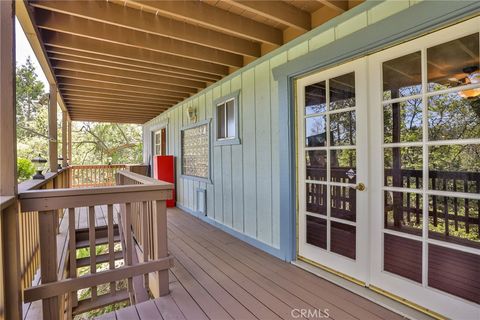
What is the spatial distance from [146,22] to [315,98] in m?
1.84

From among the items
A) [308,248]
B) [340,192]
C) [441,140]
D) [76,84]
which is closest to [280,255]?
[308,248]

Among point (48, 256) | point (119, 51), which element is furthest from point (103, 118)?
point (48, 256)

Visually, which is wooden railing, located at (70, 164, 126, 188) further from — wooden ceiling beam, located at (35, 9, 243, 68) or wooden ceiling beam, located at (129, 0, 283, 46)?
wooden ceiling beam, located at (129, 0, 283, 46)

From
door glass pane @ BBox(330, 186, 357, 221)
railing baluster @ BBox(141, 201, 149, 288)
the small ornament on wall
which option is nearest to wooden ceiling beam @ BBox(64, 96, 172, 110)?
the small ornament on wall

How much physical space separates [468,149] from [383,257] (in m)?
1.03

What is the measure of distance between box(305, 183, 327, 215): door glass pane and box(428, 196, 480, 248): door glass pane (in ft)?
3.00

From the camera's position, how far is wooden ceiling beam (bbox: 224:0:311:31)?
2.21 m

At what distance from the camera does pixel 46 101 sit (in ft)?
12.7

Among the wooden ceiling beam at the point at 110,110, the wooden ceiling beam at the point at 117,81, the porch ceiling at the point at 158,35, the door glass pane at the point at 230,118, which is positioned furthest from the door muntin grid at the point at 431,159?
the wooden ceiling beam at the point at 110,110

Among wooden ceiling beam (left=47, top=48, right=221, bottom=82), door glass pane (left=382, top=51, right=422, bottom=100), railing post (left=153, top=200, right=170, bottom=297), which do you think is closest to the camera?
door glass pane (left=382, top=51, right=422, bottom=100)

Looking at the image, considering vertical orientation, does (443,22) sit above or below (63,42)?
below

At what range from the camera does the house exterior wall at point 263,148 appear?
2365 millimetres

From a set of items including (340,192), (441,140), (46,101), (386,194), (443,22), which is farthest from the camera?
(46,101)

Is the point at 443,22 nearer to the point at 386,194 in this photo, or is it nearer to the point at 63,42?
the point at 386,194
